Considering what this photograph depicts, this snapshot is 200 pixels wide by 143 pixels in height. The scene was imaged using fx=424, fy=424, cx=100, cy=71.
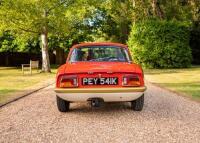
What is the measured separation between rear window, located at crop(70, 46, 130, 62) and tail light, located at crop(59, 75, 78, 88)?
4.48 feet

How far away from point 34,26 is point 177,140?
23834mm

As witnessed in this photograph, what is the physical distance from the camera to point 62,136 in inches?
287

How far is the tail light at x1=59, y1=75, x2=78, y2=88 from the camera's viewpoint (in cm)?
909

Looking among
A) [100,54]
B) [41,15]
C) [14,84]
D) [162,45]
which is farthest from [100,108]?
[162,45]

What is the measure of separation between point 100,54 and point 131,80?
1804 mm

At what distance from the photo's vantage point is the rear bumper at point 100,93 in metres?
8.95

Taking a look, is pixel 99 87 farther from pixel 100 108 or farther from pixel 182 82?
pixel 182 82

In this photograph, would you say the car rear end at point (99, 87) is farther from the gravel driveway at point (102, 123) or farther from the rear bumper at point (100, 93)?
the gravel driveway at point (102, 123)

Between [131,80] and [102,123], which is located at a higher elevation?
[131,80]

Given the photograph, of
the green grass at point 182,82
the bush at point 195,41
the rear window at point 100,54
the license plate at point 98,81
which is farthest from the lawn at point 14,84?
the bush at point 195,41

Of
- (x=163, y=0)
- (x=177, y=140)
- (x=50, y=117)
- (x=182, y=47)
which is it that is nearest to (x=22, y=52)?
(x=163, y=0)

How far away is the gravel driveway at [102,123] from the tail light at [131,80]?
730mm

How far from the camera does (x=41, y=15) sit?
28.9 metres

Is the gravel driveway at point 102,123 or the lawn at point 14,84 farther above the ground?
the gravel driveway at point 102,123
